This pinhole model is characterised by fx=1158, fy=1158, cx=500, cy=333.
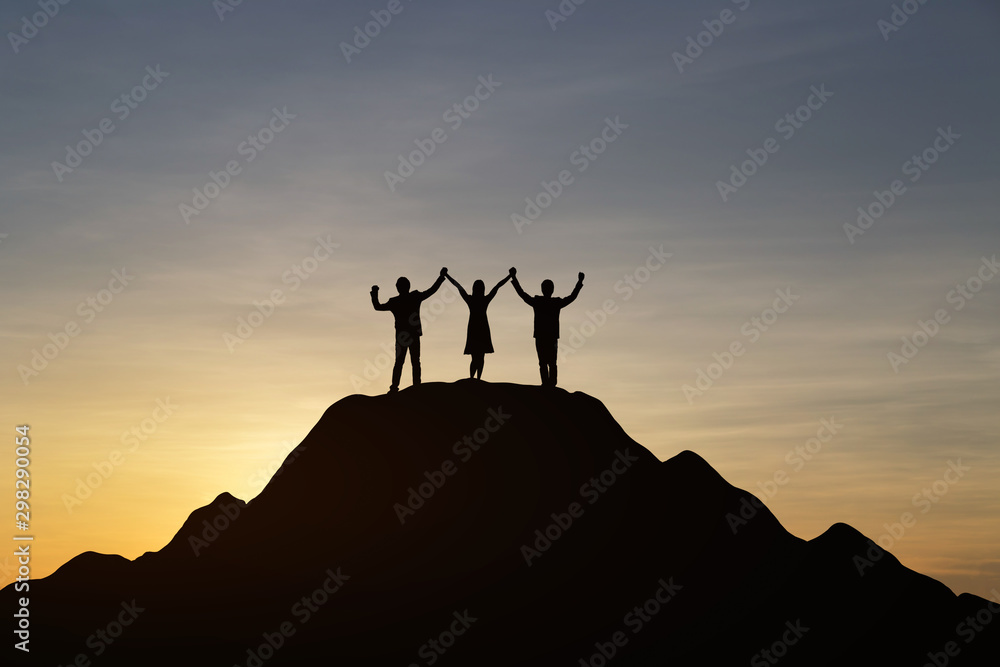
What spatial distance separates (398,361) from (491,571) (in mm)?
5411

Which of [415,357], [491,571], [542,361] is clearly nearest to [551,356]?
[542,361]

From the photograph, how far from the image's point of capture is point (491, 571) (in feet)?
83.1

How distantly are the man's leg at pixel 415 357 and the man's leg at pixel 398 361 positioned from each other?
0.36 ft

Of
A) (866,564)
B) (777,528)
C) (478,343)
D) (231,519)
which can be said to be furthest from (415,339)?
(866,564)

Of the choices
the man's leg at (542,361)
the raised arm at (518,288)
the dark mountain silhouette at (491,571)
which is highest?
the raised arm at (518,288)

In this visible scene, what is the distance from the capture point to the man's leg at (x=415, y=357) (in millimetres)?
26991

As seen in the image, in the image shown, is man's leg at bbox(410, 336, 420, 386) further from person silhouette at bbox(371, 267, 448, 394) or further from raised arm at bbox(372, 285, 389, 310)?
raised arm at bbox(372, 285, 389, 310)

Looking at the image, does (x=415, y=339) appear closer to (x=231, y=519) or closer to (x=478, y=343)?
(x=478, y=343)

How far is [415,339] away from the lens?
1060 inches

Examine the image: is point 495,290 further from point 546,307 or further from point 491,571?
point 491,571

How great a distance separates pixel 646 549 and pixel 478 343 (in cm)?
612

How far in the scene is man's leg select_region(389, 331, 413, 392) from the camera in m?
26.8

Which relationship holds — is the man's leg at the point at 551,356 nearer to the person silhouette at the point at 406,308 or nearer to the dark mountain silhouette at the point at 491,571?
the dark mountain silhouette at the point at 491,571

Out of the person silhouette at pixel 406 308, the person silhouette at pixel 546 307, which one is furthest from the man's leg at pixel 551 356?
the person silhouette at pixel 406 308
